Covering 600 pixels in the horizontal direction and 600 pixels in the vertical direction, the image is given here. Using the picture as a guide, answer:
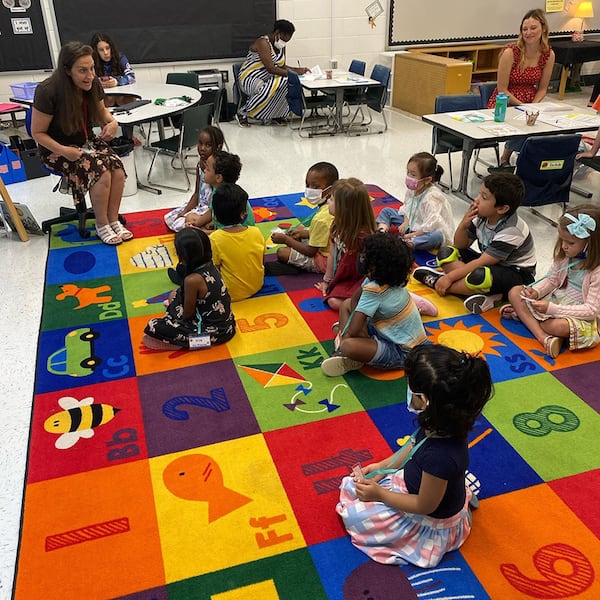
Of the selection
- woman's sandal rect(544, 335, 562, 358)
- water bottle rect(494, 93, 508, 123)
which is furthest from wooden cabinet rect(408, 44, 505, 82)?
woman's sandal rect(544, 335, 562, 358)

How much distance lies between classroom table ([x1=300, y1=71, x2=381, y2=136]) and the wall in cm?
106

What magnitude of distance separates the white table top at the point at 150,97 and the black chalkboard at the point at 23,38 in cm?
179

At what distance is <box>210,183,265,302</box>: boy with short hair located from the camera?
3.36 meters

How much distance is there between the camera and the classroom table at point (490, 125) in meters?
4.68

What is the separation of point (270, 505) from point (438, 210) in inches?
104

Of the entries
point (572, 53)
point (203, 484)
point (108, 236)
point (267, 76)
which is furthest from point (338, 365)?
point (572, 53)

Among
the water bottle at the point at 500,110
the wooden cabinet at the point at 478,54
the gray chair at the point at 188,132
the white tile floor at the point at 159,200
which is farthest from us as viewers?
the wooden cabinet at the point at 478,54

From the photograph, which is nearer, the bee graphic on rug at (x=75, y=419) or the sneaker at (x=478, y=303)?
the bee graphic on rug at (x=75, y=419)

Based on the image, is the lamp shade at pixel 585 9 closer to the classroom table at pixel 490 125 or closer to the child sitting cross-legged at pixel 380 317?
the classroom table at pixel 490 125

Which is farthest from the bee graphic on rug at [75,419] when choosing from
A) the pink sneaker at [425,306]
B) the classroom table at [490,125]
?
the classroom table at [490,125]

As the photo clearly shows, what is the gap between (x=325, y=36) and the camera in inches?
334

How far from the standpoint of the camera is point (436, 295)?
3.74m

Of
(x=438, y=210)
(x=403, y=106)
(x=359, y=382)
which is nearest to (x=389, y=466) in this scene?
(x=359, y=382)

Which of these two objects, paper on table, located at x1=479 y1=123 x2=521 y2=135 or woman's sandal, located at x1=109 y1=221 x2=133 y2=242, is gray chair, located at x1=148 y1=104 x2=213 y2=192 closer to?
woman's sandal, located at x1=109 y1=221 x2=133 y2=242
